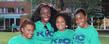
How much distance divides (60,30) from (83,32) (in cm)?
26

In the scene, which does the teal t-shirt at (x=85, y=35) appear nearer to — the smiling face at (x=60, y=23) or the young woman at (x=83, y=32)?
the young woman at (x=83, y=32)

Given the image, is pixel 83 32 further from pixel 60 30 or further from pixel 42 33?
pixel 42 33

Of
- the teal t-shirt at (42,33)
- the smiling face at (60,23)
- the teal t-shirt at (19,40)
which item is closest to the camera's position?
the teal t-shirt at (19,40)

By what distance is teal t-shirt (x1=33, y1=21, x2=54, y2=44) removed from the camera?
14.1 ft

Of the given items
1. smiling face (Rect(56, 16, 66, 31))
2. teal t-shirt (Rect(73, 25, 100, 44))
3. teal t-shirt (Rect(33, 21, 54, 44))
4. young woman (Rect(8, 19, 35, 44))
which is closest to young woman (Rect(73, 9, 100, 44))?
teal t-shirt (Rect(73, 25, 100, 44))

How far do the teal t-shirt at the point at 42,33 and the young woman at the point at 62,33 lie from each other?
0.07 metres

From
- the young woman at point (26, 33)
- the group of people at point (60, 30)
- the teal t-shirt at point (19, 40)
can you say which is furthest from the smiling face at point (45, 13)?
the teal t-shirt at point (19, 40)

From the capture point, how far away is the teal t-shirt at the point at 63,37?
4.21 m

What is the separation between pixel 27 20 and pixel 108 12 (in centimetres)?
4894

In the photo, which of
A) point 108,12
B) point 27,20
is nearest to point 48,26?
point 27,20

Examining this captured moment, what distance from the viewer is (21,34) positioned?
160 inches

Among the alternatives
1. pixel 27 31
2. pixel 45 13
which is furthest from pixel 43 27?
pixel 27 31

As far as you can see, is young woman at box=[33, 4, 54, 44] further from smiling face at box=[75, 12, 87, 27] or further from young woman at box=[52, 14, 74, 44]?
smiling face at box=[75, 12, 87, 27]

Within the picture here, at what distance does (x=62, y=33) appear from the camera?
425 cm
